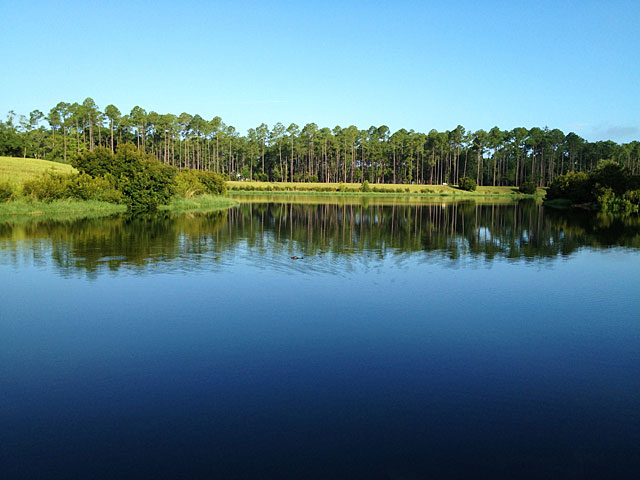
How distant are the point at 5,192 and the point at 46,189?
3143 millimetres

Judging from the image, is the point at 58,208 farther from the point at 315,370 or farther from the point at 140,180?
the point at 315,370

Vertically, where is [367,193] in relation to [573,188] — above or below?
below

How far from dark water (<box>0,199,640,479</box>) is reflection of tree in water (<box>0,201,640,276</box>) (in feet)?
5.13

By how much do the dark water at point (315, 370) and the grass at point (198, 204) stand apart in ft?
97.4

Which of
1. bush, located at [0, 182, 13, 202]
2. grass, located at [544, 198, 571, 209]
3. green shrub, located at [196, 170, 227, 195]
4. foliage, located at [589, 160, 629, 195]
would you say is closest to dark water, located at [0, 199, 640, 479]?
bush, located at [0, 182, 13, 202]

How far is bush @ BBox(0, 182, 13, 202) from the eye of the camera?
38.4 metres

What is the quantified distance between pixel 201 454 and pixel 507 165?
5907 inches

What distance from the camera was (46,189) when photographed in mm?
41219

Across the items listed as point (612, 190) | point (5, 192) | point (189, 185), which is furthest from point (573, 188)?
point (5, 192)

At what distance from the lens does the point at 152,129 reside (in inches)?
4756

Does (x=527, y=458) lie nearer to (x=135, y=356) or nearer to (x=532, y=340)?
(x=532, y=340)

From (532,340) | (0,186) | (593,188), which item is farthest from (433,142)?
(532,340)

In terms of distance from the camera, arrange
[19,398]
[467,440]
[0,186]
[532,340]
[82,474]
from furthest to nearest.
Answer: [0,186], [532,340], [19,398], [467,440], [82,474]

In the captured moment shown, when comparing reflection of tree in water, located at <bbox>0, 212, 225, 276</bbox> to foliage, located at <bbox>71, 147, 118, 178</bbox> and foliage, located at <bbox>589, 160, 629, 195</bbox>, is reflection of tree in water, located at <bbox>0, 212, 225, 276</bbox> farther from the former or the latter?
foliage, located at <bbox>589, 160, 629, 195</bbox>
